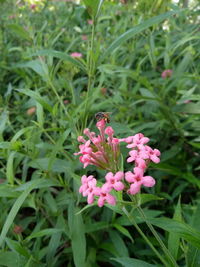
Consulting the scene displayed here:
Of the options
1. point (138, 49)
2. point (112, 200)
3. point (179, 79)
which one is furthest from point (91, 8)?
point (138, 49)

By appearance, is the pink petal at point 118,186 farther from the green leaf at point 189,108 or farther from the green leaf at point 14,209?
the green leaf at point 189,108

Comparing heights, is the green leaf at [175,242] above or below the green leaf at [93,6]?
below

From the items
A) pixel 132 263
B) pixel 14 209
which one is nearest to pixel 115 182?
pixel 132 263

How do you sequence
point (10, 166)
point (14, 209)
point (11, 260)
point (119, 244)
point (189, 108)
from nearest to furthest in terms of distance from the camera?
point (14, 209) → point (11, 260) → point (10, 166) → point (119, 244) → point (189, 108)

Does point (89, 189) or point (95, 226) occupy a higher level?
point (89, 189)

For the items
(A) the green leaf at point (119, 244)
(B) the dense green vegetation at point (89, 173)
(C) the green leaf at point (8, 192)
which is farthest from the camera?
(A) the green leaf at point (119, 244)

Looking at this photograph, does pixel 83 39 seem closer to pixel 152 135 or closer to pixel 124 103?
pixel 124 103

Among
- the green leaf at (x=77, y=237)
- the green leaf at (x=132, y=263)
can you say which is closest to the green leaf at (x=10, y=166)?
the green leaf at (x=77, y=237)

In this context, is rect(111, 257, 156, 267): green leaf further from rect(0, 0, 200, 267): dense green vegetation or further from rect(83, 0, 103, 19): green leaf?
rect(83, 0, 103, 19): green leaf

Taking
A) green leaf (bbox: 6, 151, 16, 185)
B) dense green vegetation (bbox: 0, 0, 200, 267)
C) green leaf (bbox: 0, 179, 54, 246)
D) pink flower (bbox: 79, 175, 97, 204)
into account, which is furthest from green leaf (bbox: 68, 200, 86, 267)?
pink flower (bbox: 79, 175, 97, 204)

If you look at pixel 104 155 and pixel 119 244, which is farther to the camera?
pixel 119 244

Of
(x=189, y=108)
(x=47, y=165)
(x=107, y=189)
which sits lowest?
(x=47, y=165)

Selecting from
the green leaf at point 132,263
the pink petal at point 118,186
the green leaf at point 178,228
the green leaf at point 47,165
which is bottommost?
the green leaf at point 132,263

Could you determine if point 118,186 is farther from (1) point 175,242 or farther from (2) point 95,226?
(2) point 95,226
